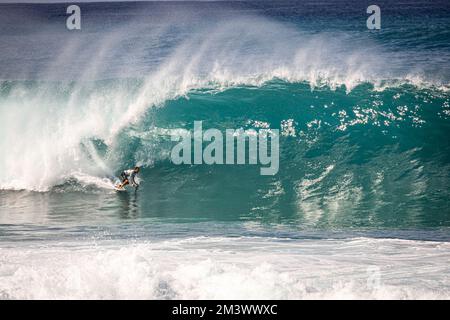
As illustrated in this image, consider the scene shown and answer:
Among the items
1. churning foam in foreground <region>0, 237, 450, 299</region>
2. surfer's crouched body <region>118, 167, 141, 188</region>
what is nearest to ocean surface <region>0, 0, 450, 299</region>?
churning foam in foreground <region>0, 237, 450, 299</region>

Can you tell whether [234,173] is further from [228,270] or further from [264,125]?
[228,270]

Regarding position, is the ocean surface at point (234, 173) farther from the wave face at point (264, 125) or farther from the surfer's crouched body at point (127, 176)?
the surfer's crouched body at point (127, 176)

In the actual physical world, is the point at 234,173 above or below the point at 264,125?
below

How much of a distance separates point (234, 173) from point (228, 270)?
13.1 feet

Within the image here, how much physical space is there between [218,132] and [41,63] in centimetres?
804

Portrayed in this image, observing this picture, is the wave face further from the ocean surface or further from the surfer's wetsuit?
the surfer's wetsuit

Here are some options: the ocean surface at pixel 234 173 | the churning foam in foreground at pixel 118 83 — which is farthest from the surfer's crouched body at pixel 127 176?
the churning foam in foreground at pixel 118 83

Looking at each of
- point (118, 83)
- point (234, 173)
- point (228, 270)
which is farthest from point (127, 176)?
point (118, 83)

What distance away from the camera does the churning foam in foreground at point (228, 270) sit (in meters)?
4.60

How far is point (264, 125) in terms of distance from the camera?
9.92 meters

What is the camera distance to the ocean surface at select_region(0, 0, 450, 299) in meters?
4.94

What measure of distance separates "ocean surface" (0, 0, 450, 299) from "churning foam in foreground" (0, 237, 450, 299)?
0.06 feet
